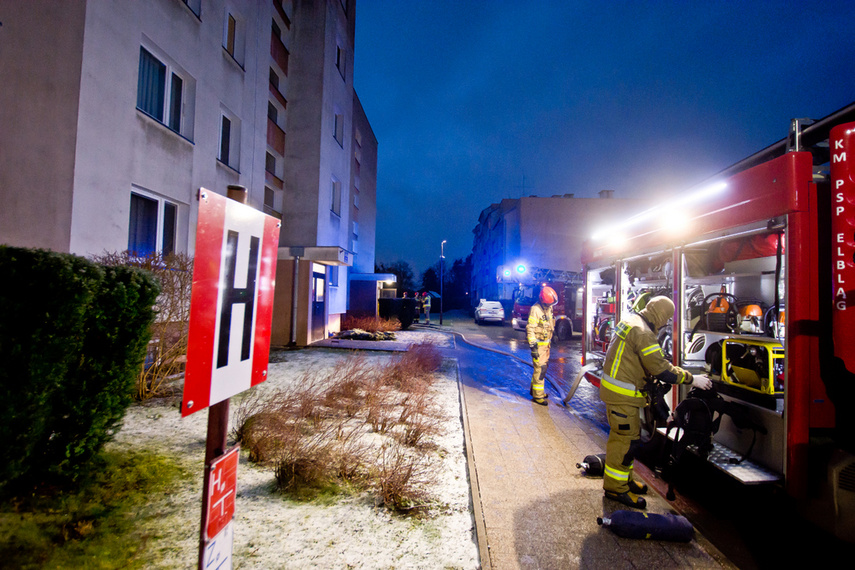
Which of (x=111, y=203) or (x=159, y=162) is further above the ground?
(x=159, y=162)

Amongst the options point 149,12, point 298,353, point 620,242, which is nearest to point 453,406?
point 620,242

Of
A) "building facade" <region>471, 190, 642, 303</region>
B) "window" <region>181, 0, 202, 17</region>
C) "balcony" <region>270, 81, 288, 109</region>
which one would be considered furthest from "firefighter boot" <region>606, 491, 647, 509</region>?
"building facade" <region>471, 190, 642, 303</region>

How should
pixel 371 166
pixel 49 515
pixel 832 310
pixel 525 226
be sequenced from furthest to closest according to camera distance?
pixel 525 226
pixel 371 166
pixel 832 310
pixel 49 515

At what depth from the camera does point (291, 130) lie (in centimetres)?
1548

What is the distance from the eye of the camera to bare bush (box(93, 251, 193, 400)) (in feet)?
18.7

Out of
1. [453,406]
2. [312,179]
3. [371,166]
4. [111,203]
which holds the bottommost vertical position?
[453,406]

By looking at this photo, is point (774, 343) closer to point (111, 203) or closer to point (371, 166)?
point (111, 203)

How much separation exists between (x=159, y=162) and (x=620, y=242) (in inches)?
336

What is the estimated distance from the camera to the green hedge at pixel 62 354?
2.45m

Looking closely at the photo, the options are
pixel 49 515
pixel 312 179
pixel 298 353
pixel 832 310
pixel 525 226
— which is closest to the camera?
pixel 49 515

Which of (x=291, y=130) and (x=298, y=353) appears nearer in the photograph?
(x=298, y=353)

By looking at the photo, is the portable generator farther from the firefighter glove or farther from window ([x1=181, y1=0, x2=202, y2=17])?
window ([x1=181, y1=0, x2=202, y2=17])

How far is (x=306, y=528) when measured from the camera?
2.85 meters

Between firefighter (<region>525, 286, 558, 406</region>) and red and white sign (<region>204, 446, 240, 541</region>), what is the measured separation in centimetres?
611
